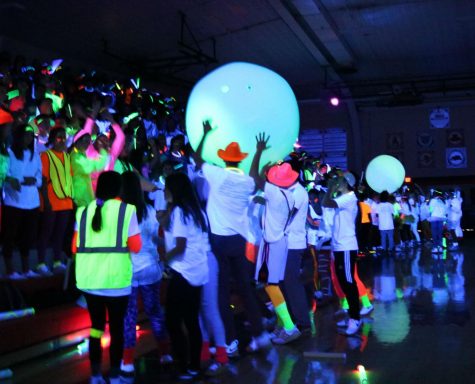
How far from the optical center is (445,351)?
494cm

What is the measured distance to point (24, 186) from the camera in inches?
212

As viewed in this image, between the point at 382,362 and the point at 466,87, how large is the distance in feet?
51.7

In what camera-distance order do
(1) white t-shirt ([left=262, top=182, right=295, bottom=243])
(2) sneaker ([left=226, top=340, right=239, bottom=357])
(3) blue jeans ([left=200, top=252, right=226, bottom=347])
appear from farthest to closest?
(1) white t-shirt ([left=262, top=182, right=295, bottom=243]) < (2) sneaker ([left=226, top=340, right=239, bottom=357]) < (3) blue jeans ([left=200, top=252, right=226, bottom=347])

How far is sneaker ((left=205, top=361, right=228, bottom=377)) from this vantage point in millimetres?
4285

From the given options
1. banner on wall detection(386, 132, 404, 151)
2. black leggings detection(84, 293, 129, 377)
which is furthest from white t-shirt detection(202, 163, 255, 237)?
banner on wall detection(386, 132, 404, 151)

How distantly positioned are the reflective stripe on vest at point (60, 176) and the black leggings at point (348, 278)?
2.59 meters

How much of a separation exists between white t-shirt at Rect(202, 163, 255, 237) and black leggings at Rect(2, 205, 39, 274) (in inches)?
69.4

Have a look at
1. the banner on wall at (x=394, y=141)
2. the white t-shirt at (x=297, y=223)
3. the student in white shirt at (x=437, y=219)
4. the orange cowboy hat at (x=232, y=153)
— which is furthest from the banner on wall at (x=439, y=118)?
the orange cowboy hat at (x=232, y=153)

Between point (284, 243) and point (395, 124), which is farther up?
point (395, 124)

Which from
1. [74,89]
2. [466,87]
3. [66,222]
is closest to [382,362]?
[66,222]

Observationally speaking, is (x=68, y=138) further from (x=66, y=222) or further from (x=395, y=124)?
(x=395, y=124)

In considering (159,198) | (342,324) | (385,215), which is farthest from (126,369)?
(385,215)

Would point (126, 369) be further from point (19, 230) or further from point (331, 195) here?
point (331, 195)

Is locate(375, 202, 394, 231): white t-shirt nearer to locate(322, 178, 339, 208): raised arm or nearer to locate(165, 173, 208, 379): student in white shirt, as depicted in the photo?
locate(322, 178, 339, 208): raised arm
